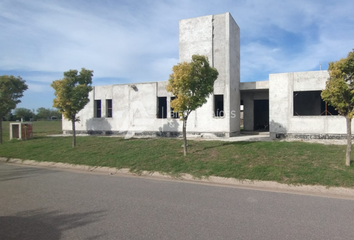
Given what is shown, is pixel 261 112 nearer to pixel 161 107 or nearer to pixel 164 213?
pixel 161 107

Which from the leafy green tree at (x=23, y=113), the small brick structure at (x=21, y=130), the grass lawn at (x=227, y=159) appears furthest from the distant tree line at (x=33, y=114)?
the grass lawn at (x=227, y=159)

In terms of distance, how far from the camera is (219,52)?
16141 mm

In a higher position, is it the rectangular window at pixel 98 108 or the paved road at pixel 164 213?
the rectangular window at pixel 98 108

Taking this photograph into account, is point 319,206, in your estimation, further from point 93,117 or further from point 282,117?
point 93,117

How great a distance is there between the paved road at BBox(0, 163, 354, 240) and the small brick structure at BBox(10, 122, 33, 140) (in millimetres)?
14576

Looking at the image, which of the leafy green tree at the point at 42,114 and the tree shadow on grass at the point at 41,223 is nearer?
the tree shadow on grass at the point at 41,223

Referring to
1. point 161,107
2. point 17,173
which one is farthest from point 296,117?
point 17,173

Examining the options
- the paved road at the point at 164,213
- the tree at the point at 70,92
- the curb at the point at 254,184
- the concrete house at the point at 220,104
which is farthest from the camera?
the concrete house at the point at 220,104

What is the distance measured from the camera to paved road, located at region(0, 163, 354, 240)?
4164mm

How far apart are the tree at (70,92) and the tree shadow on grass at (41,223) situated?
30.5 feet

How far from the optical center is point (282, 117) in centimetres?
1498

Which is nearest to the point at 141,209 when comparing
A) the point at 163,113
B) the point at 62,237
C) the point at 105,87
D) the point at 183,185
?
the point at 62,237

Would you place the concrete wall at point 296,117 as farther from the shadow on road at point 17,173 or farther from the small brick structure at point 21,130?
the small brick structure at point 21,130

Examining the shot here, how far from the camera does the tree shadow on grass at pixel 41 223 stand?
4.19 meters
